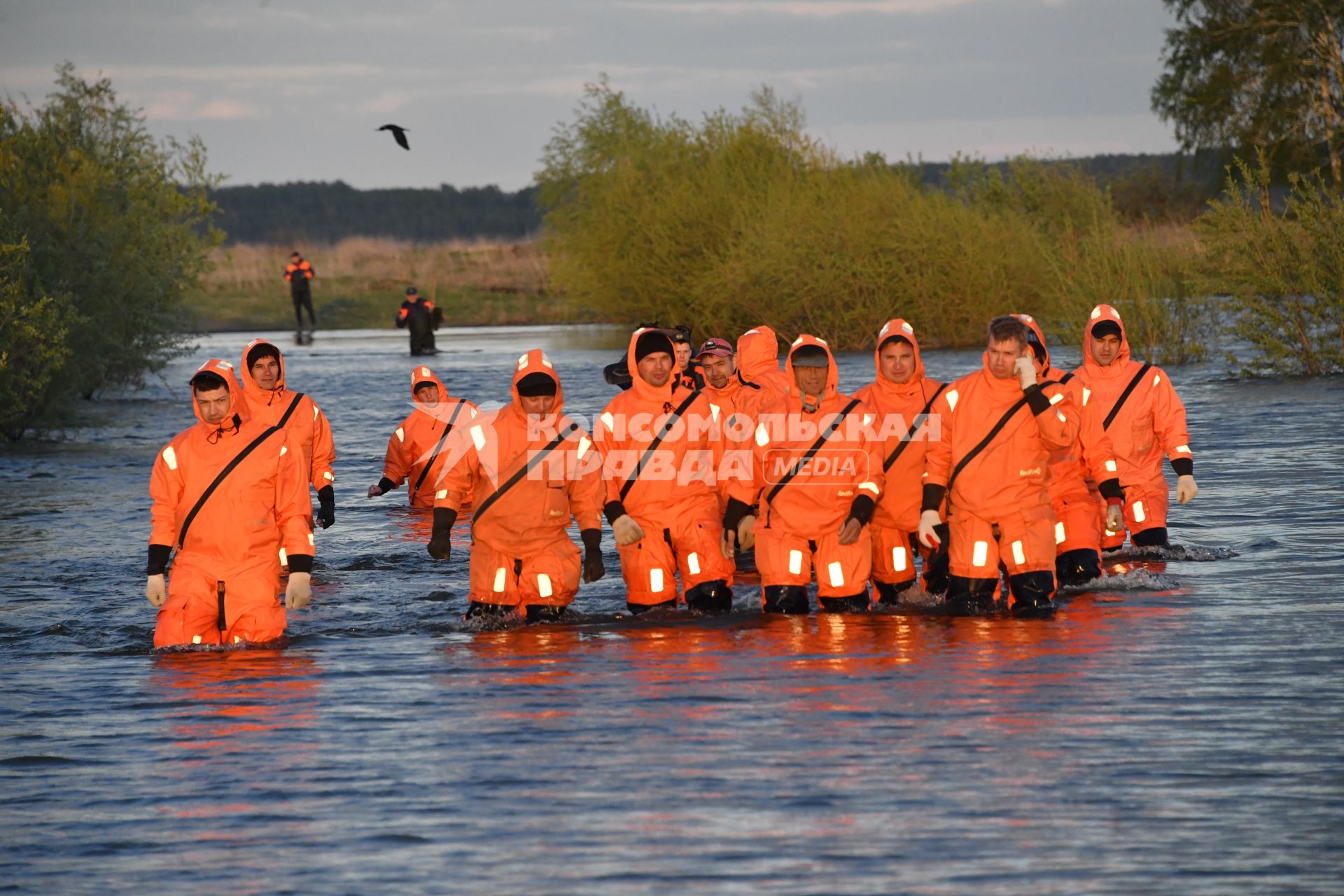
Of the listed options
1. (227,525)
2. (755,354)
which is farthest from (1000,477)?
(227,525)

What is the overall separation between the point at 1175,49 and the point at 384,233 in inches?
3502

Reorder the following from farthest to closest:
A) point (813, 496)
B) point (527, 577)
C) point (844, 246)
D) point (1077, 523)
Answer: point (844, 246) < point (1077, 523) < point (813, 496) < point (527, 577)

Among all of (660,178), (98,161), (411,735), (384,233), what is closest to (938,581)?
(411,735)

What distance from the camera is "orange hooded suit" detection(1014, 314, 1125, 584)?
10.8m

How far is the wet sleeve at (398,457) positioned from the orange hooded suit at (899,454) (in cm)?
590

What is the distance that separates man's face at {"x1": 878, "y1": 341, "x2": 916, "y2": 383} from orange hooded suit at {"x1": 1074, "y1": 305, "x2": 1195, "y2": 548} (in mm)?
1800

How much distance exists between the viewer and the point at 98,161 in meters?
34.2

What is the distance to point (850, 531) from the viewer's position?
10273 millimetres

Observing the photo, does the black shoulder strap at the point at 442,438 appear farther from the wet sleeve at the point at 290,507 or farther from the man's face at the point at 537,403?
the wet sleeve at the point at 290,507

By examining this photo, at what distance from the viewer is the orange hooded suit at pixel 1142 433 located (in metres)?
12.0

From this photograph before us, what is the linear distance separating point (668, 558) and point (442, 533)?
56.5 inches

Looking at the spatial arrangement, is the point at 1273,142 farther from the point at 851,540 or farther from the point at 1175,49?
the point at 851,540

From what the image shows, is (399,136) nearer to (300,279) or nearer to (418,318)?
(418,318)

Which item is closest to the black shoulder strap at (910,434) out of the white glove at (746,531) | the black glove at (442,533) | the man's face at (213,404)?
the white glove at (746,531)
